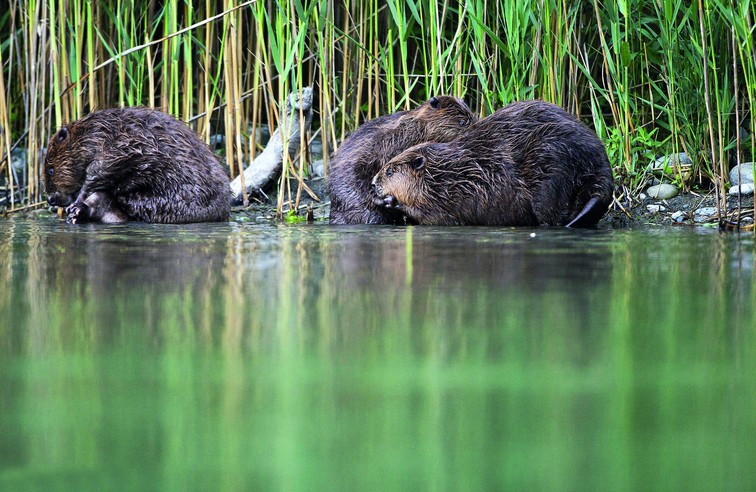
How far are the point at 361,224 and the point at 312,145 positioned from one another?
1.93 metres

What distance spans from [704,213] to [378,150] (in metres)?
1.58

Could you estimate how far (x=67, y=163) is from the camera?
509 centimetres

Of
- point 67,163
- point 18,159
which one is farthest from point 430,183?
point 18,159

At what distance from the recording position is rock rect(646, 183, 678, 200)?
17.1 feet

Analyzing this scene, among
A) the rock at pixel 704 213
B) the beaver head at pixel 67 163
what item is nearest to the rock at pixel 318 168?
the beaver head at pixel 67 163

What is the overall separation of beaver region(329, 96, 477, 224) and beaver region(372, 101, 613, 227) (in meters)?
0.13

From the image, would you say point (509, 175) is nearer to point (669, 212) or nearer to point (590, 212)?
point (590, 212)

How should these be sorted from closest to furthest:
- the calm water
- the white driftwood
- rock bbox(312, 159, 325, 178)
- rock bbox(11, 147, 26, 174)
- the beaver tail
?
the calm water → the beaver tail → the white driftwood → rock bbox(312, 159, 325, 178) → rock bbox(11, 147, 26, 174)

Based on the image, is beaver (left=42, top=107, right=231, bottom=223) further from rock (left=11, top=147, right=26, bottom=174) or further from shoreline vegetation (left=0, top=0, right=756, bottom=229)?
rock (left=11, top=147, right=26, bottom=174)

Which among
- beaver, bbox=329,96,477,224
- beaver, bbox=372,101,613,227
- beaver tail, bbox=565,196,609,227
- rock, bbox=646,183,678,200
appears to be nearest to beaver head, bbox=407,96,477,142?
beaver, bbox=329,96,477,224

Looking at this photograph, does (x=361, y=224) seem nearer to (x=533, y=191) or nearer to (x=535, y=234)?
(x=533, y=191)

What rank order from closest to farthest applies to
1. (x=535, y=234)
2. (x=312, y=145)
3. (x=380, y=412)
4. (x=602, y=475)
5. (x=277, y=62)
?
1. (x=602, y=475)
2. (x=380, y=412)
3. (x=535, y=234)
4. (x=277, y=62)
5. (x=312, y=145)

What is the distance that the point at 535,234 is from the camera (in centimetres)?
393

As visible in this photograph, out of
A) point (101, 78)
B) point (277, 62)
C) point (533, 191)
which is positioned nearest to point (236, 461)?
point (533, 191)
